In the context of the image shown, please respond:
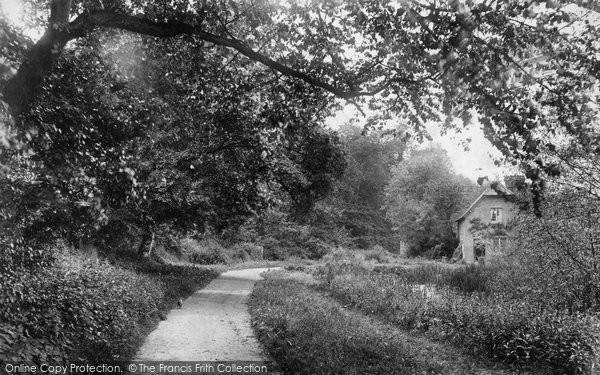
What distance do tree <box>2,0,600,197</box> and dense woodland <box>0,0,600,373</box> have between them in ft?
0.10

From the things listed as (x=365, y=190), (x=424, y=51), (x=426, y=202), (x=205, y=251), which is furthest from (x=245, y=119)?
(x=365, y=190)

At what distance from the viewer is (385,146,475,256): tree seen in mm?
53438

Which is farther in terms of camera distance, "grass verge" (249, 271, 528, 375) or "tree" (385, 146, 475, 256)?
"tree" (385, 146, 475, 256)

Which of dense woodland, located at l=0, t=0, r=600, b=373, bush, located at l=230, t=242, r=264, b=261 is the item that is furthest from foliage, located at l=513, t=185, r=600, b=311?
bush, located at l=230, t=242, r=264, b=261

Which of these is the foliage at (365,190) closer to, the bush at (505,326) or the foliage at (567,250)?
the bush at (505,326)

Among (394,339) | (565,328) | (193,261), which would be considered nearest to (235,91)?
(394,339)

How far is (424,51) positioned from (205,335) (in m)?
8.17

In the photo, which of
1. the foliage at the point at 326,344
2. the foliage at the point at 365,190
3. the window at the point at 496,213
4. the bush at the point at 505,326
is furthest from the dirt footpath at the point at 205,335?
the foliage at the point at 365,190

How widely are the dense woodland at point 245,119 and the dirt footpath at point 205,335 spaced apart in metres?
0.59

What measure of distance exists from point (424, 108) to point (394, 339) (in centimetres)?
576

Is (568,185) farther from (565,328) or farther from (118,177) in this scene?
(118,177)

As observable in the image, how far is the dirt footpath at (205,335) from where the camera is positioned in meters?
8.65

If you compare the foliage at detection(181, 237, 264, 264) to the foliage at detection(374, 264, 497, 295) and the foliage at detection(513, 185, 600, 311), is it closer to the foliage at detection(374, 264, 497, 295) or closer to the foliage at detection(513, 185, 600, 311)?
the foliage at detection(374, 264, 497, 295)

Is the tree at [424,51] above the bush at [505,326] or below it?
above
